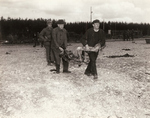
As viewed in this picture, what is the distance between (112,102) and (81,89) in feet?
3.70

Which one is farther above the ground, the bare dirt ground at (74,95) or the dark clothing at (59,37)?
the dark clothing at (59,37)

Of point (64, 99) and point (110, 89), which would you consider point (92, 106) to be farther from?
point (110, 89)

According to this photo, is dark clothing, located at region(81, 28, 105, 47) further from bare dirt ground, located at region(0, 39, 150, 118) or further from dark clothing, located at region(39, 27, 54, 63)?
dark clothing, located at region(39, 27, 54, 63)

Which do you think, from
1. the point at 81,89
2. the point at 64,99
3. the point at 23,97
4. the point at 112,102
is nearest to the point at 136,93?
Answer: the point at 112,102

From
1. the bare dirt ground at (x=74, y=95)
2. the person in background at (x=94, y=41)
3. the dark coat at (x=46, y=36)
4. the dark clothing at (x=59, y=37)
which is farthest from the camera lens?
the dark coat at (x=46, y=36)

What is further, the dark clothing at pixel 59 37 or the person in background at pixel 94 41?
the dark clothing at pixel 59 37

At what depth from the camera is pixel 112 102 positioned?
506cm

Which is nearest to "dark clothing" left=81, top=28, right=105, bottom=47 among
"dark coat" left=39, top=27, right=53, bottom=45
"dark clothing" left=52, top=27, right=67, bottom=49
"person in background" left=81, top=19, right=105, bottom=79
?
"person in background" left=81, top=19, right=105, bottom=79

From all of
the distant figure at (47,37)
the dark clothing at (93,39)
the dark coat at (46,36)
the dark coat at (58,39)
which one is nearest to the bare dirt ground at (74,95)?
the dark clothing at (93,39)

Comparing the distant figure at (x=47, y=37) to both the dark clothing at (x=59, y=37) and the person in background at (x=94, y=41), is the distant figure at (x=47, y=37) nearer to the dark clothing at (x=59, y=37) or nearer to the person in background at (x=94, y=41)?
the dark clothing at (x=59, y=37)

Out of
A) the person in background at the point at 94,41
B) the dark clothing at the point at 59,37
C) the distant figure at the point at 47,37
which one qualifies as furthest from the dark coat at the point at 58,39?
the distant figure at the point at 47,37

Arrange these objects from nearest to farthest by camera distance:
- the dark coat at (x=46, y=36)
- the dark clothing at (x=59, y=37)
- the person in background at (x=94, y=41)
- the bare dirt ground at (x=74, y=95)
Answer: the bare dirt ground at (x=74, y=95) < the person in background at (x=94, y=41) < the dark clothing at (x=59, y=37) < the dark coat at (x=46, y=36)

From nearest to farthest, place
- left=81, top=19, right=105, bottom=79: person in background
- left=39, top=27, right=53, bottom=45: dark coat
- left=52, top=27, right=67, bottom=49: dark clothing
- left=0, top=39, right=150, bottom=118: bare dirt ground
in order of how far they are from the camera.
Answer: left=0, top=39, right=150, bottom=118: bare dirt ground, left=81, top=19, right=105, bottom=79: person in background, left=52, top=27, right=67, bottom=49: dark clothing, left=39, top=27, right=53, bottom=45: dark coat

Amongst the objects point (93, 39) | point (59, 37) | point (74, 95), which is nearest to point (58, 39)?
point (59, 37)
